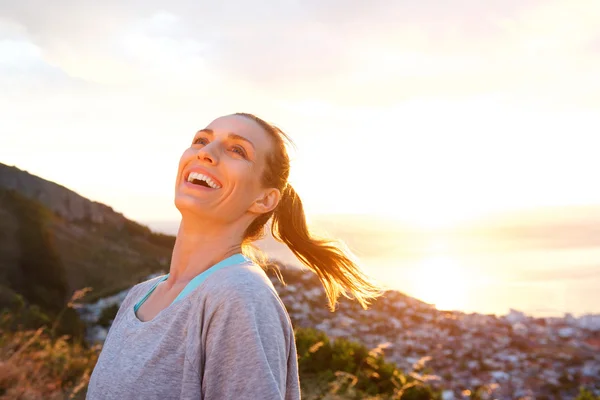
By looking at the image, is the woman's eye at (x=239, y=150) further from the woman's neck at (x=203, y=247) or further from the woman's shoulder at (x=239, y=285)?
the woman's shoulder at (x=239, y=285)

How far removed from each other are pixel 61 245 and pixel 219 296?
1046cm

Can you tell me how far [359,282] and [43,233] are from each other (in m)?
9.56

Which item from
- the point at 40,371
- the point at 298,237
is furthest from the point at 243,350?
the point at 40,371

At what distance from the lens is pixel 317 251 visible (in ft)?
8.64

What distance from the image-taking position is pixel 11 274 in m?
9.70

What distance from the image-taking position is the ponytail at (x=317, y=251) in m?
2.55

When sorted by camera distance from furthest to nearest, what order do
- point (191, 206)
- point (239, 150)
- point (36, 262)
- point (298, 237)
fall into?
point (36, 262) → point (298, 237) → point (239, 150) → point (191, 206)

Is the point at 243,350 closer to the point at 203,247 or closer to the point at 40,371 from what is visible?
the point at 203,247

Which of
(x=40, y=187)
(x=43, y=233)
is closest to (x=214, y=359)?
(x=43, y=233)

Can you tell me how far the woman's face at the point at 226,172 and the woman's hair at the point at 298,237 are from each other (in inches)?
2.2

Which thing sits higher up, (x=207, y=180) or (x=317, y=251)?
(x=207, y=180)

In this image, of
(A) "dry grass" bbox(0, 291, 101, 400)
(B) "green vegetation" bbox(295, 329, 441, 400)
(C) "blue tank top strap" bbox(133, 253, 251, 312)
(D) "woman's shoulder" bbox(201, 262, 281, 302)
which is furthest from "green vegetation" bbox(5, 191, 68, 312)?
(D) "woman's shoulder" bbox(201, 262, 281, 302)

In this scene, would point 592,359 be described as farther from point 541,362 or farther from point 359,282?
point 359,282

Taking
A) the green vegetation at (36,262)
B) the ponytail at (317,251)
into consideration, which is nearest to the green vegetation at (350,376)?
the ponytail at (317,251)
